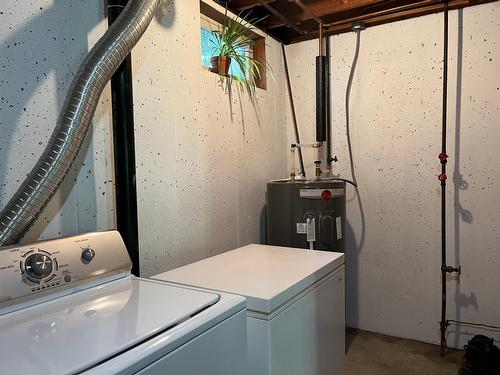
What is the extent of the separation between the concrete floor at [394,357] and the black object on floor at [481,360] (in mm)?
297

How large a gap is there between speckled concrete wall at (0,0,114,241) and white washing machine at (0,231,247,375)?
0.75 ft

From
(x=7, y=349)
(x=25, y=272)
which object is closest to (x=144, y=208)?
(x=25, y=272)

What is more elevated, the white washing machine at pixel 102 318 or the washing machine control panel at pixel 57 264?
the washing machine control panel at pixel 57 264

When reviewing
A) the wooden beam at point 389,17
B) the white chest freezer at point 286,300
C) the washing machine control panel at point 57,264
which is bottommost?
the white chest freezer at point 286,300

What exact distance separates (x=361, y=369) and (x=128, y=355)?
1943mm

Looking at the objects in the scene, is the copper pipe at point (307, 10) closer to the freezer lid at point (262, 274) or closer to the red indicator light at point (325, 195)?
the red indicator light at point (325, 195)

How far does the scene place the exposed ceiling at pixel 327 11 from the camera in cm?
226

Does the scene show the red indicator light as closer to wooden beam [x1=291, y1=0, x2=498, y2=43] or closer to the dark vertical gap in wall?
the dark vertical gap in wall

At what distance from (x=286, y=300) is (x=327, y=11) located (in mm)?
1998

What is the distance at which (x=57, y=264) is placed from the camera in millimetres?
1030

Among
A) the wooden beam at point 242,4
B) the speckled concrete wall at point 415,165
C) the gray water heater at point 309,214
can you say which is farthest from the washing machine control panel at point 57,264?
the speckled concrete wall at point 415,165

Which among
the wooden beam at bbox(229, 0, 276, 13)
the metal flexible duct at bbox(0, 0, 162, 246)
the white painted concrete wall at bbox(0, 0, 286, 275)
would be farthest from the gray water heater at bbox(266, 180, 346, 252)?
the metal flexible duct at bbox(0, 0, 162, 246)

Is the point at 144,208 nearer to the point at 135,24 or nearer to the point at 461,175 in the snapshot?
the point at 135,24

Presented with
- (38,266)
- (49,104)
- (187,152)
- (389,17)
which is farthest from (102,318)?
(389,17)
